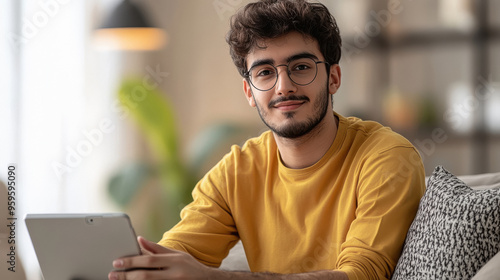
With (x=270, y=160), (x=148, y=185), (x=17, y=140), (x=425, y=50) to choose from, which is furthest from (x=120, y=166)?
(x=270, y=160)

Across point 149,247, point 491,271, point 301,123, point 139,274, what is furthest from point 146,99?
point 491,271

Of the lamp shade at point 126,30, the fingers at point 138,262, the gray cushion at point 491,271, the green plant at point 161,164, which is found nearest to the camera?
the gray cushion at point 491,271

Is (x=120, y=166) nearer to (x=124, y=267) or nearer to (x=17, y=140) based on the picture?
(x=17, y=140)

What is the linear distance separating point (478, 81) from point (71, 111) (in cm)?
221

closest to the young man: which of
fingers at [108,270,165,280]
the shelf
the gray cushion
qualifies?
the gray cushion

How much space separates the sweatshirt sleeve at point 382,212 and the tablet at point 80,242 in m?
0.52

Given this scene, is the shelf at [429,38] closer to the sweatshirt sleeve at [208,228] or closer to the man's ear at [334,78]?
the man's ear at [334,78]

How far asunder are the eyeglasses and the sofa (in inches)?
19.0

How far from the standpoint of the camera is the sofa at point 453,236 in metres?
1.34

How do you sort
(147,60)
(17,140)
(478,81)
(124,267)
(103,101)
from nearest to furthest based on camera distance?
(124,267)
(17,140)
(478,81)
(103,101)
(147,60)

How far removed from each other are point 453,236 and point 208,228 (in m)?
0.73

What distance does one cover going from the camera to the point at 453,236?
54.1 inches

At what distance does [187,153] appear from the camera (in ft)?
13.8

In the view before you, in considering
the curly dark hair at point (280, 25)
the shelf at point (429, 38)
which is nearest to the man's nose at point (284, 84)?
the curly dark hair at point (280, 25)
